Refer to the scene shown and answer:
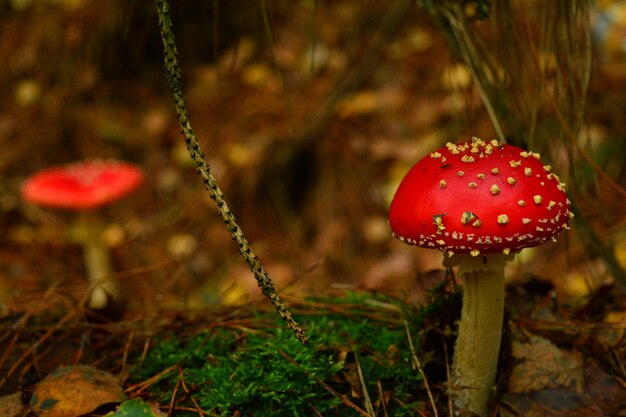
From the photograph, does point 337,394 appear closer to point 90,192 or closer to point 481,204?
point 481,204

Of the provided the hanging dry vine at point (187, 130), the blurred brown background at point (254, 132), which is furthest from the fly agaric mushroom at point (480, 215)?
the blurred brown background at point (254, 132)

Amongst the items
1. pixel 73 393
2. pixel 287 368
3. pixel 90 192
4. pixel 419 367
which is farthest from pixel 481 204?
pixel 90 192

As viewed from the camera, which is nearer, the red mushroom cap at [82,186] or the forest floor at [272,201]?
the forest floor at [272,201]

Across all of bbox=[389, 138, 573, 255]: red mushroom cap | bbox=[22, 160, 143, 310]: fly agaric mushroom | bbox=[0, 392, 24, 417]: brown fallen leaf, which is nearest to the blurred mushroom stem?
bbox=[22, 160, 143, 310]: fly agaric mushroom

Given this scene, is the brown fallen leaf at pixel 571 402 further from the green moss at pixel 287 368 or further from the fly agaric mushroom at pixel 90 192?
the fly agaric mushroom at pixel 90 192

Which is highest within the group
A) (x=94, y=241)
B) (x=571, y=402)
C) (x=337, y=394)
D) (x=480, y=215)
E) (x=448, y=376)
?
(x=480, y=215)

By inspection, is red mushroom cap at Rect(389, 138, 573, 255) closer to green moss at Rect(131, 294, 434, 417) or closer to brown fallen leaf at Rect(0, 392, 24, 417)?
green moss at Rect(131, 294, 434, 417)

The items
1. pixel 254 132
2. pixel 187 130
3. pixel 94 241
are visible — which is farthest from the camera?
pixel 254 132
